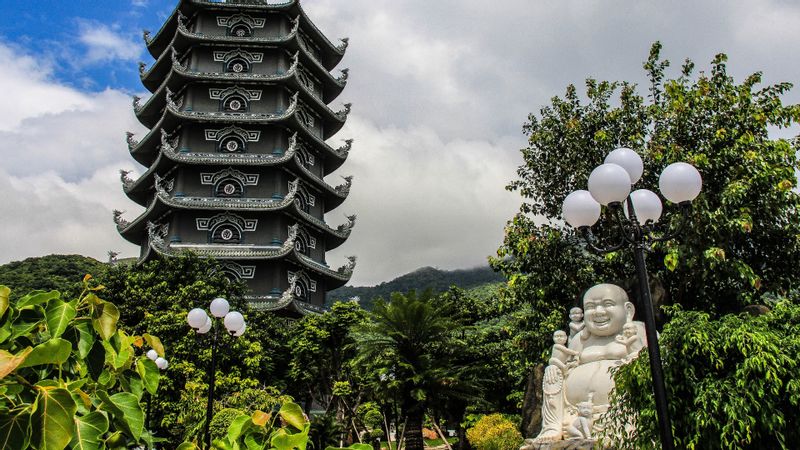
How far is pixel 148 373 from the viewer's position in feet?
7.55

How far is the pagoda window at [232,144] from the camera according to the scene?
28.0 metres

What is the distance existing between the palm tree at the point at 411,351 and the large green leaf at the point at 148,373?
49.0ft

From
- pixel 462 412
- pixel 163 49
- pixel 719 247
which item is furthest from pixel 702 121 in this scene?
pixel 163 49

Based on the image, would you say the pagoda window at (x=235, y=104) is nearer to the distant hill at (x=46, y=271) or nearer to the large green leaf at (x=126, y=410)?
the distant hill at (x=46, y=271)

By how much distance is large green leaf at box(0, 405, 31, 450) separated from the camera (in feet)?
5.01

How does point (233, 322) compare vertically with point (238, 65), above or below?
below

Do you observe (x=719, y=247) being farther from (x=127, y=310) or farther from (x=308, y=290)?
(x=308, y=290)

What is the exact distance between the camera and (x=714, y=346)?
6.00 metres

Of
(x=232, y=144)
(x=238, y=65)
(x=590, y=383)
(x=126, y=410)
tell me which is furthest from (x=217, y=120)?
(x=126, y=410)

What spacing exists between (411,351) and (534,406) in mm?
6621

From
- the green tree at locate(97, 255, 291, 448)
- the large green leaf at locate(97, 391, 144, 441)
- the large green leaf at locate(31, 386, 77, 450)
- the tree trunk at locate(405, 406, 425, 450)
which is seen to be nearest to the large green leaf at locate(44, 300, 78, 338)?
the large green leaf at locate(97, 391, 144, 441)

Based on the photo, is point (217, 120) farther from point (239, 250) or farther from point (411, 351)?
point (411, 351)

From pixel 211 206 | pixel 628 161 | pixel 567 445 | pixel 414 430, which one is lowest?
pixel 414 430

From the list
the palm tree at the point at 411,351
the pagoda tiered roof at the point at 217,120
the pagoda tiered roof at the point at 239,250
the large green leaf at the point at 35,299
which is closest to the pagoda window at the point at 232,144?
the pagoda tiered roof at the point at 217,120
